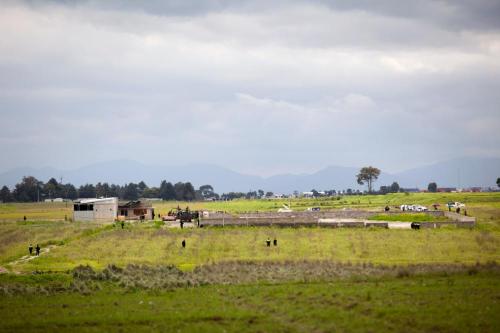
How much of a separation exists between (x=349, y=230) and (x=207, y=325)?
137ft

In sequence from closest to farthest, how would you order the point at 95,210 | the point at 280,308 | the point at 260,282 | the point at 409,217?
the point at 280,308
the point at 260,282
the point at 409,217
the point at 95,210

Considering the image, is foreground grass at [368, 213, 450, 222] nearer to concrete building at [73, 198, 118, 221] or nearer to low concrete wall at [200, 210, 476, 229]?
low concrete wall at [200, 210, 476, 229]

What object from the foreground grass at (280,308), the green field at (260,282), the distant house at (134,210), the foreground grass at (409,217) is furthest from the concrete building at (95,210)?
the foreground grass at (280,308)

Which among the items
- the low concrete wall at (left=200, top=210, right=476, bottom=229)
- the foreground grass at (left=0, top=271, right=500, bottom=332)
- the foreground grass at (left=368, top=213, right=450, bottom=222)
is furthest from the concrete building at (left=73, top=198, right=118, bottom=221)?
the foreground grass at (left=0, top=271, right=500, bottom=332)

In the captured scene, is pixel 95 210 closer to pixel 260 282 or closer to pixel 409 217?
pixel 409 217

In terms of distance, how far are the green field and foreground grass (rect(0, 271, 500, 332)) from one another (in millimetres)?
52

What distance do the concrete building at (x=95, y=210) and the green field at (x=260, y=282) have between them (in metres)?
33.7

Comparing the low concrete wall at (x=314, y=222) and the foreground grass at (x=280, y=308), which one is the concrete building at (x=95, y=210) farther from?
the foreground grass at (x=280, y=308)

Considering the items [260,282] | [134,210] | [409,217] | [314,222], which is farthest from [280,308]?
[134,210]

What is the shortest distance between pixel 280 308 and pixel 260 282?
7917 millimetres

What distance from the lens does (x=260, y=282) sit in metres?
39.9

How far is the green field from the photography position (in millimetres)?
29672

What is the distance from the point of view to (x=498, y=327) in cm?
2723

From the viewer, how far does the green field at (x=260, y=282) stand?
97.3 ft
